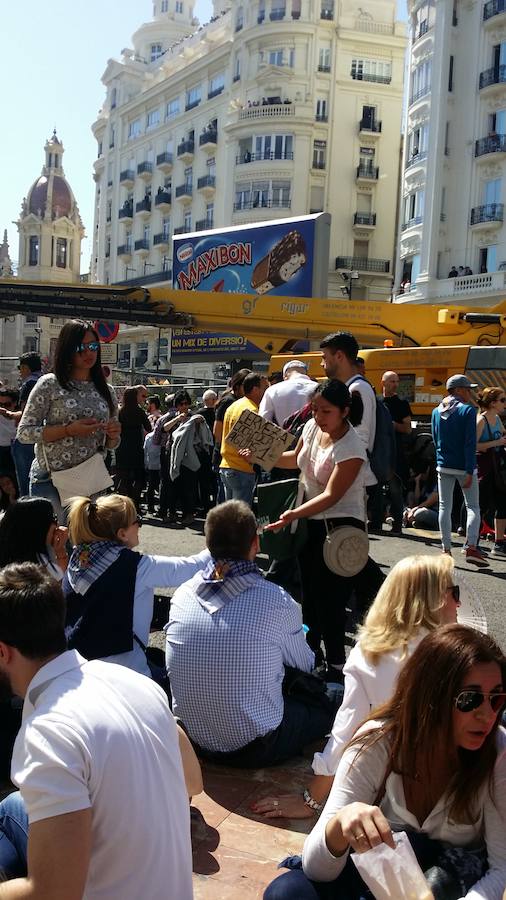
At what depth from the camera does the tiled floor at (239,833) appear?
2867 millimetres

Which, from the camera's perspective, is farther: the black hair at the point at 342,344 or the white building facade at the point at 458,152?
the white building facade at the point at 458,152

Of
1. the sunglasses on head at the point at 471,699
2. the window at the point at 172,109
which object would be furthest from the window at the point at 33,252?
the sunglasses on head at the point at 471,699

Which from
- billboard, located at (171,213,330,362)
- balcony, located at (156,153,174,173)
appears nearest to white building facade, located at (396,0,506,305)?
billboard, located at (171,213,330,362)

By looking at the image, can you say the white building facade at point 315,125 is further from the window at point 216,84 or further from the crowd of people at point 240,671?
the crowd of people at point 240,671

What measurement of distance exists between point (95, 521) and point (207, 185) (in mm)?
53307

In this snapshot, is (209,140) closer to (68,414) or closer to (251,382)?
(251,382)

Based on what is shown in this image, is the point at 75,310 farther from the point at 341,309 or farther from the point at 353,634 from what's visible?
the point at 353,634

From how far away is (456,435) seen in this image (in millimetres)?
8070

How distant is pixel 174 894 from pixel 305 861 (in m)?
0.47

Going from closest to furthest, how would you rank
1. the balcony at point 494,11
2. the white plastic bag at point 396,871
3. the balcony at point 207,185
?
the white plastic bag at point 396,871
the balcony at point 494,11
the balcony at point 207,185

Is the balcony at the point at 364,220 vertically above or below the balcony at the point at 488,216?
above

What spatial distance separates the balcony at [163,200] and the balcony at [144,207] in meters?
1.57

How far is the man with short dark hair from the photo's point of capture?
7621mm

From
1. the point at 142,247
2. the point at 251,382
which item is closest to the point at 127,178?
the point at 142,247
